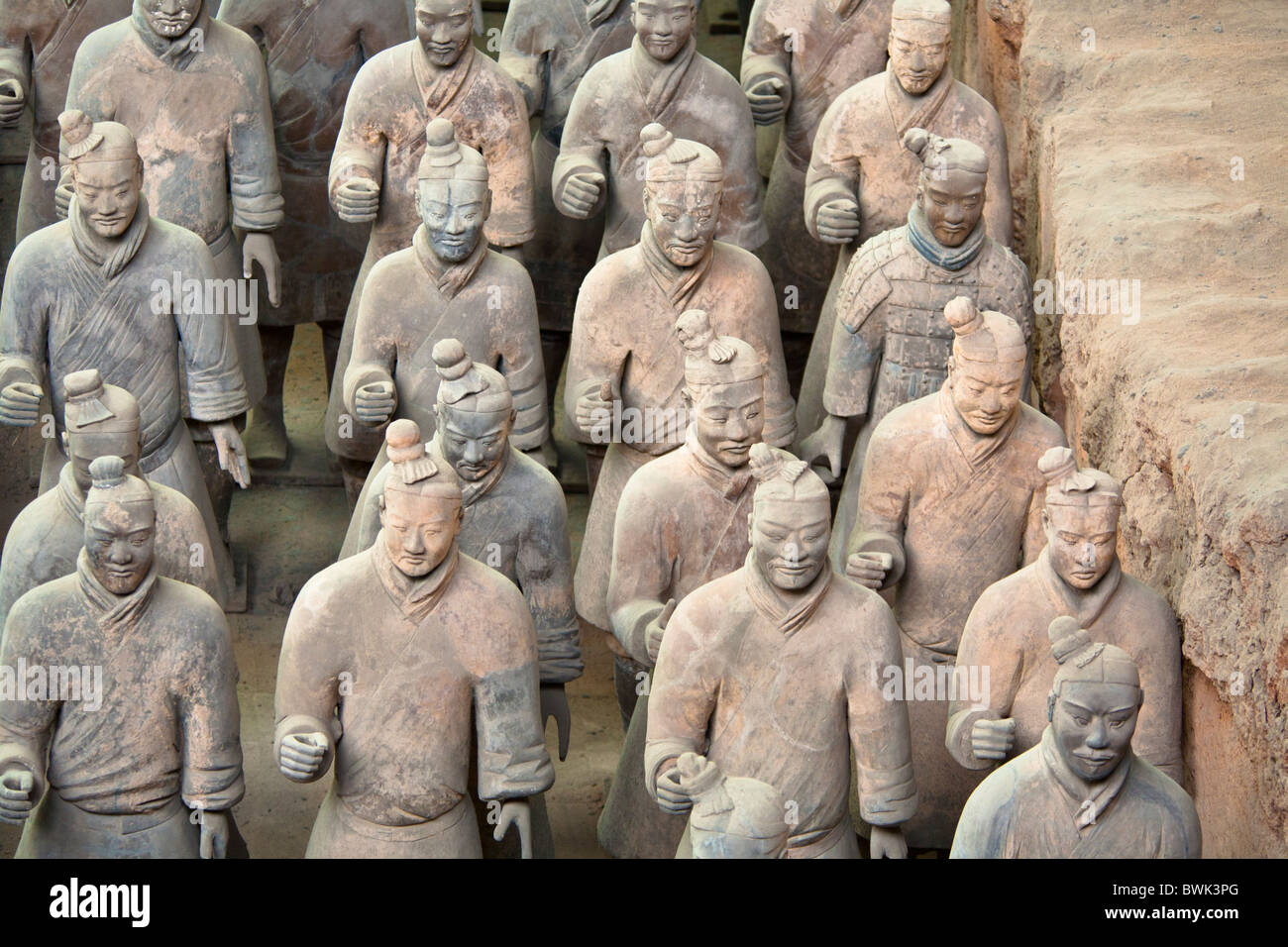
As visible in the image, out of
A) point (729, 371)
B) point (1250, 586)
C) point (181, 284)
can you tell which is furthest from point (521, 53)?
point (1250, 586)

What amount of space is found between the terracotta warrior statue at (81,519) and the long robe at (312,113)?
2656 millimetres

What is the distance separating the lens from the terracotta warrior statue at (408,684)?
5.56 m

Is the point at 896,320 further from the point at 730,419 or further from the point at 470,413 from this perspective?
the point at 470,413

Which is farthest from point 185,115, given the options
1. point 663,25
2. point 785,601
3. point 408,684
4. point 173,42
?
point 785,601

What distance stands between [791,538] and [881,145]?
2.73 m

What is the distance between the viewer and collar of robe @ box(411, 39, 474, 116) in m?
7.95

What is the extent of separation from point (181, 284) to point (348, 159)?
108cm

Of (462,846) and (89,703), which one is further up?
(89,703)

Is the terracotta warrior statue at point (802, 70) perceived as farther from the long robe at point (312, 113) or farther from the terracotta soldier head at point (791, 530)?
the terracotta soldier head at point (791, 530)

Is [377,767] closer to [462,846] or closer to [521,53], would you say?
[462,846]

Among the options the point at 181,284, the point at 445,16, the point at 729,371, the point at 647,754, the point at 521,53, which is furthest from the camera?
the point at 521,53

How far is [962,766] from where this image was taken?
6.35 metres

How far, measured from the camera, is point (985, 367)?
20.2 feet

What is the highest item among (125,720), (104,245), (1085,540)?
(104,245)
